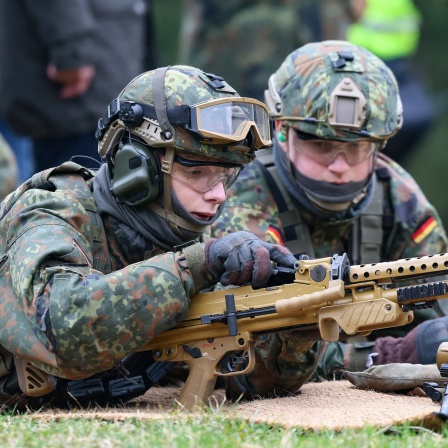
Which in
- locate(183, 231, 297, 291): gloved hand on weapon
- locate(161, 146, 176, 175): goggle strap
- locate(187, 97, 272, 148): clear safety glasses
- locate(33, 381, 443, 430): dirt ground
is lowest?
locate(33, 381, 443, 430): dirt ground

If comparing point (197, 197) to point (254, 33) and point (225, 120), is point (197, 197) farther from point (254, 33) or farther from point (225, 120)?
point (254, 33)

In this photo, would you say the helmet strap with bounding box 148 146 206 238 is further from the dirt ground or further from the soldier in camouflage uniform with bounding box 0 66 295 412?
the dirt ground

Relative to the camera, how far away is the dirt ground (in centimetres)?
571

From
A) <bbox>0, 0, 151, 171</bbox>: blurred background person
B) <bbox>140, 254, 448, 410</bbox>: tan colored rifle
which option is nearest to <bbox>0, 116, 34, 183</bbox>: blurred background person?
<bbox>0, 0, 151, 171</bbox>: blurred background person

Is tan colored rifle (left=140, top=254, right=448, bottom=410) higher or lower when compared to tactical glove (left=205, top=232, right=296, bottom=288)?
lower

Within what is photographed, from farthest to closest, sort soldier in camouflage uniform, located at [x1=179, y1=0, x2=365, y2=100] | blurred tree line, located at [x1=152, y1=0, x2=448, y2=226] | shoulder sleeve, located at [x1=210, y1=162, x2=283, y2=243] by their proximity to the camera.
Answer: blurred tree line, located at [x1=152, y1=0, x2=448, y2=226] < soldier in camouflage uniform, located at [x1=179, y1=0, x2=365, y2=100] < shoulder sleeve, located at [x1=210, y1=162, x2=283, y2=243]

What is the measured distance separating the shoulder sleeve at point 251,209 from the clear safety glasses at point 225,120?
41.2 inches

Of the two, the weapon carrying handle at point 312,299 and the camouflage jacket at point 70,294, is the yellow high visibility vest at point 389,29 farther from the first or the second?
the weapon carrying handle at point 312,299

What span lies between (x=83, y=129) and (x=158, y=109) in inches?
172

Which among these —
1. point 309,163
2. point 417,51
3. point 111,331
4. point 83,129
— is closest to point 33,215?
Answer: point 111,331

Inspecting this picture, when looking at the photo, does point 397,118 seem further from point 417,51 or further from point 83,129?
point 417,51

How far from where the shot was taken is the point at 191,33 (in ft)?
40.0

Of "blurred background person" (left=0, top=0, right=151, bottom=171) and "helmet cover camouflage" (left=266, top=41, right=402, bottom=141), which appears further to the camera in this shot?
"blurred background person" (left=0, top=0, right=151, bottom=171)

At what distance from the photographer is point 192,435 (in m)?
5.31
